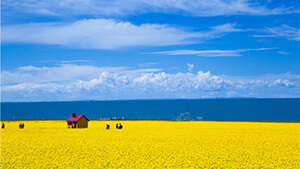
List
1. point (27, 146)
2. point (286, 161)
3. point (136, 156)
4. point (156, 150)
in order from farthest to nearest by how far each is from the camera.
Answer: point (27, 146)
point (156, 150)
point (136, 156)
point (286, 161)

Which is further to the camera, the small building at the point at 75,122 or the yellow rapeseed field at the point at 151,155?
the small building at the point at 75,122

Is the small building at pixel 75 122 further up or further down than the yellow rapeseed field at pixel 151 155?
further up

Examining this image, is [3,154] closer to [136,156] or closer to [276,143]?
[136,156]

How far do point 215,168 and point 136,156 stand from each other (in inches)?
301

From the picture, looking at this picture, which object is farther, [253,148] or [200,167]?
[253,148]

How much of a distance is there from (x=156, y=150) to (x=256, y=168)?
10790 mm

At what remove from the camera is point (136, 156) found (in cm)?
2853

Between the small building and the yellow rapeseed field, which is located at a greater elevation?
the small building

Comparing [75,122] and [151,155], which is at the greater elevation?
[75,122]

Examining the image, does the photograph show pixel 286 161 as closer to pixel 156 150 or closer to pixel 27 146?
pixel 156 150

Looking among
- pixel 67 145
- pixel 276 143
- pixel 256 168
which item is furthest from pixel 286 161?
pixel 67 145

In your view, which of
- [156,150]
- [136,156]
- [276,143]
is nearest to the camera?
[136,156]

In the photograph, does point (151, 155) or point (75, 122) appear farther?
point (75, 122)

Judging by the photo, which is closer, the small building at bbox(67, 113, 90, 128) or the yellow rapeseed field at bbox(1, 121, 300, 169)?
the yellow rapeseed field at bbox(1, 121, 300, 169)
